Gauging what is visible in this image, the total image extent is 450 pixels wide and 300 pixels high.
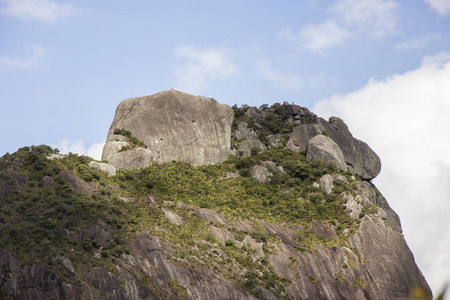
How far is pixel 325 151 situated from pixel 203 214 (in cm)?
2945

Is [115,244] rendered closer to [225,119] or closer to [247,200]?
[247,200]

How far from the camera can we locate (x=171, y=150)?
9606cm

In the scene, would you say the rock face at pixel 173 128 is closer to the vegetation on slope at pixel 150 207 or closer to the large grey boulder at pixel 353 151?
the vegetation on slope at pixel 150 207

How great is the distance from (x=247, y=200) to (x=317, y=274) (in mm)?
16572

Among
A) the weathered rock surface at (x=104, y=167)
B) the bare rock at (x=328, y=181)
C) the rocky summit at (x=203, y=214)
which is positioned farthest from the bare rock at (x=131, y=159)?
the bare rock at (x=328, y=181)

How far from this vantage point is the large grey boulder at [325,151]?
9944 centimetres

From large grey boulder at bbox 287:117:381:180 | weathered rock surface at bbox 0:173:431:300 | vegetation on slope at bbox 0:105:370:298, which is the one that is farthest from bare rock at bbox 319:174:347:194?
large grey boulder at bbox 287:117:381:180

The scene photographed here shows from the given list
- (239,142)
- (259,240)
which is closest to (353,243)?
(259,240)

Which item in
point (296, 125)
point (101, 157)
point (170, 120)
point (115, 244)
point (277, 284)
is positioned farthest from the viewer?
Answer: point (296, 125)

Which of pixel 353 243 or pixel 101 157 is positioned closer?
pixel 353 243

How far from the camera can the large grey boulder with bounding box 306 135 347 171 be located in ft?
326

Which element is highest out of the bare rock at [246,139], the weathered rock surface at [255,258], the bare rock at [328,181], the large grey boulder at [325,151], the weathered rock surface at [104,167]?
the bare rock at [246,139]

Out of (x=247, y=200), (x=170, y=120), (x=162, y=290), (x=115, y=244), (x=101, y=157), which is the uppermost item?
(x=170, y=120)

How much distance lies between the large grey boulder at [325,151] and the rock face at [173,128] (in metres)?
14.0
